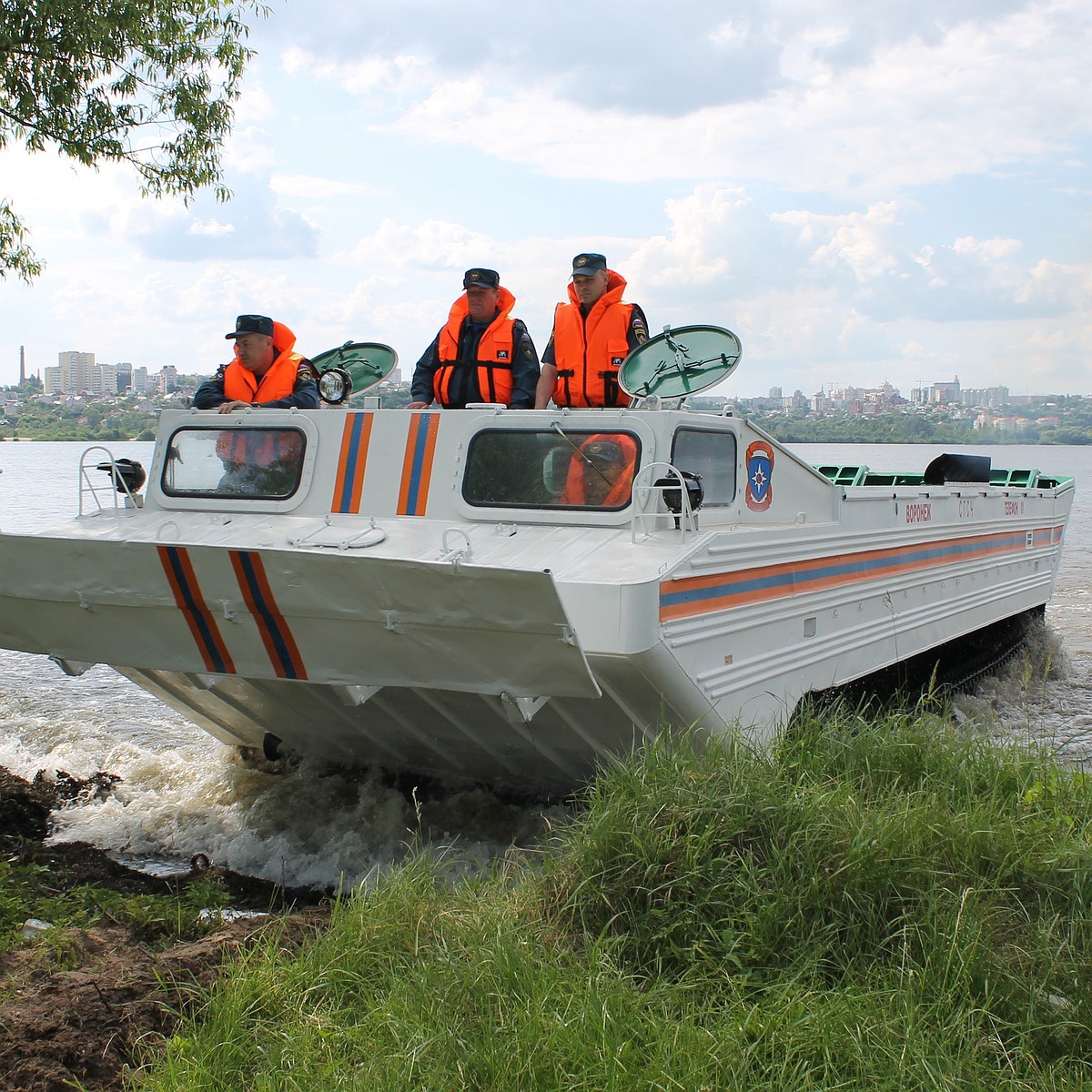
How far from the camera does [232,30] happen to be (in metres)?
9.45

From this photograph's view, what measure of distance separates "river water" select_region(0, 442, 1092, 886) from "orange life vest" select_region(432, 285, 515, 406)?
1973mm

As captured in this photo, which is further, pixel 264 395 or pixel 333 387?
pixel 264 395

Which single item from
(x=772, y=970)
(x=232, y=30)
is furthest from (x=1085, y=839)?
(x=232, y=30)

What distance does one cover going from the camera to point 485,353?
613cm

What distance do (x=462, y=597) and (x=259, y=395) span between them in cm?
280

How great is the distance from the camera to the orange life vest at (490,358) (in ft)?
20.1

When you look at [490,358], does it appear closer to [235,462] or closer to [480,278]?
[480,278]

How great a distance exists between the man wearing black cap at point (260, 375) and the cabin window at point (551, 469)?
130cm

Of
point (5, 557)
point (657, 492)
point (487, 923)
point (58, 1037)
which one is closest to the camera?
point (58, 1037)

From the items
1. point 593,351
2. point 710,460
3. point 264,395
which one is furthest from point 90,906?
point 593,351

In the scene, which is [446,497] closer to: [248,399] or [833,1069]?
[248,399]

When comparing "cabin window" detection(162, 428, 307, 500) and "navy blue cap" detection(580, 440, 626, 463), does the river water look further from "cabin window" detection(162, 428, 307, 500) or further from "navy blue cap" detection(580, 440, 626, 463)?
"navy blue cap" detection(580, 440, 626, 463)

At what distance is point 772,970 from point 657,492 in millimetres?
2129

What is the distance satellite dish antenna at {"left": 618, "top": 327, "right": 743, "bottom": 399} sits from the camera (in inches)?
218
